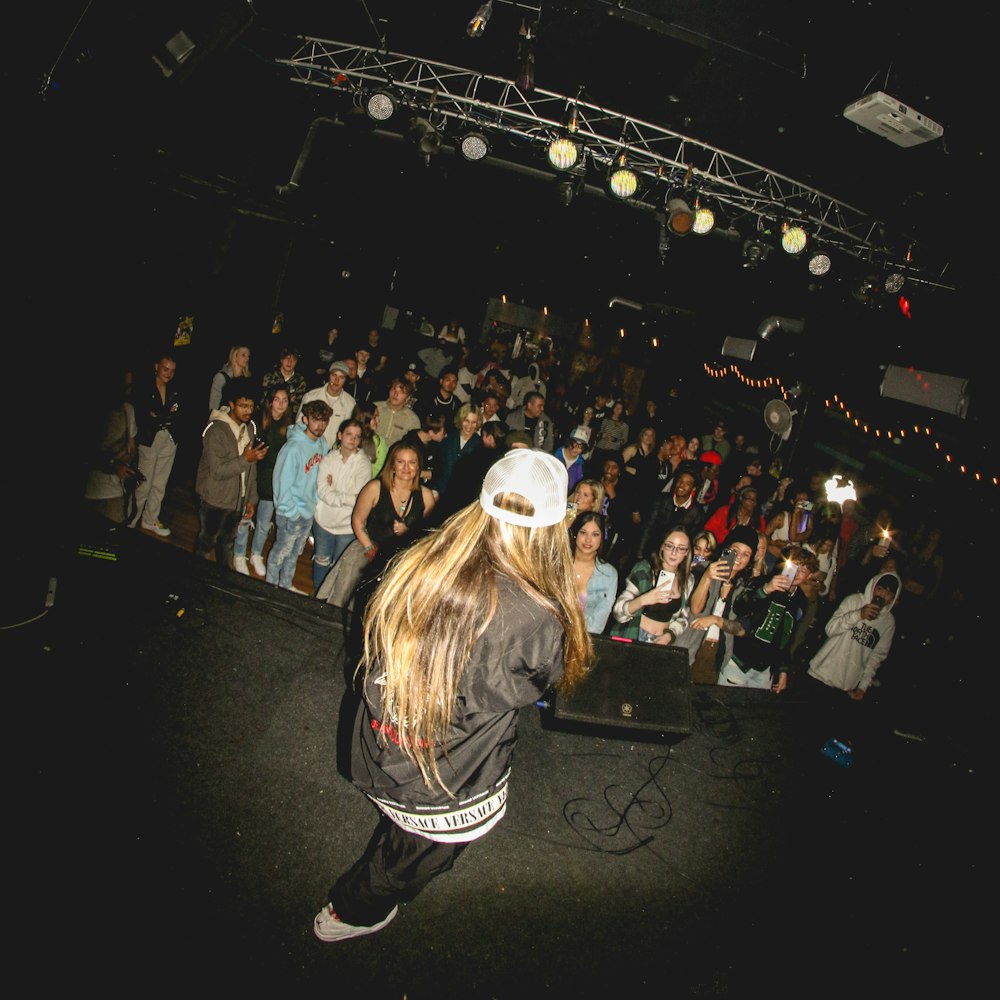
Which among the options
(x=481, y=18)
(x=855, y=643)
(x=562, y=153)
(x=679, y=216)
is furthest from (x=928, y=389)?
(x=481, y=18)

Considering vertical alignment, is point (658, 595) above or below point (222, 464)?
above

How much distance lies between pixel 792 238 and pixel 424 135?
457 centimetres

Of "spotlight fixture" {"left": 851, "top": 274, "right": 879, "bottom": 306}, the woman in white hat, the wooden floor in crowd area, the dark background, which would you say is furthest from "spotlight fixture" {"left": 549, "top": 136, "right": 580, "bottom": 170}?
the woman in white hat

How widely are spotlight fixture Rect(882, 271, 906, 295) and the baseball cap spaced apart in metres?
7.93

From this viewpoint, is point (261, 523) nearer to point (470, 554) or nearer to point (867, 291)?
point (470, 554)

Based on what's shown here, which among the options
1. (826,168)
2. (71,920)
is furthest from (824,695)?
(826,168)

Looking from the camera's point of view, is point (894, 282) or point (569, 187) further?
point (894, 282)

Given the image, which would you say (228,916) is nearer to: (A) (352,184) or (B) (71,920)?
(B) (71,920)

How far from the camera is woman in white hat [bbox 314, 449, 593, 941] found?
1.42m

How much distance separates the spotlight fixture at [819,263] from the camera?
6938 mm

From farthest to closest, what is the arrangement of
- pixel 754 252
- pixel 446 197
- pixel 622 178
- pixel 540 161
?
pixel 446 197
pixel 540 161
pixel 754 252
pixel 622 178

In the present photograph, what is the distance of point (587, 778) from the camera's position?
2.89m

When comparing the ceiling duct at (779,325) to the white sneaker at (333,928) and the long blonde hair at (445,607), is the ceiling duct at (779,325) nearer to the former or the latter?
the long blonde hair at (445,607)

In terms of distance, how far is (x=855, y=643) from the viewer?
13.6 feet
